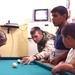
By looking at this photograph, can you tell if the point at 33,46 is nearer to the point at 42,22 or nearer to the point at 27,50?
the point at 27,50

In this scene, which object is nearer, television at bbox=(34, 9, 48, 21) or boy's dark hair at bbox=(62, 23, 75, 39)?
boy's dark hair at bbox=(62, 23, 75, 39)

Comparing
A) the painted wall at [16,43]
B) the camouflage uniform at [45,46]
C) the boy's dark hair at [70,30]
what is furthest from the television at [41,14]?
the boy's dark hair at [70,30]

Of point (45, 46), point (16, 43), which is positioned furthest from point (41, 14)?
point (45, 46)

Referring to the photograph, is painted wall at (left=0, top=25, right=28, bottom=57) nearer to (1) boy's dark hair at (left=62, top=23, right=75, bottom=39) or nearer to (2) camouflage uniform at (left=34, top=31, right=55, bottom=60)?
(2) camouflage uniform at (left=34, top=31, right=55, bottom=60)

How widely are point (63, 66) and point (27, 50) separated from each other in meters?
3.85

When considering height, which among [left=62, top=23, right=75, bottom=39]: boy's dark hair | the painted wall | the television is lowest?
the painted wall

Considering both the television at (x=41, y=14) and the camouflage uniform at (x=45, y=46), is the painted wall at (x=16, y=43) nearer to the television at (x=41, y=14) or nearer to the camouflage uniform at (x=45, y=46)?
the television at (x=41, y=14)

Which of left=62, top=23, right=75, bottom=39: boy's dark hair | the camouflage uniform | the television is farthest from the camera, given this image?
the television

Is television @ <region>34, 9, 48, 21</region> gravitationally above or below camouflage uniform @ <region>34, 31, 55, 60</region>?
above

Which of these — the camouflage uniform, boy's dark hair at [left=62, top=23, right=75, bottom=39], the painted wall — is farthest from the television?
boy's dark hair at [left=62, top=23, right=75, bottom=39]

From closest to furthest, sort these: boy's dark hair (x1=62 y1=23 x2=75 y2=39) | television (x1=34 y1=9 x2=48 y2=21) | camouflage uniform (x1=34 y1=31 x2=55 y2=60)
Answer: boy's dark hair (x1=62 y1=23 x2=75 y2=39)
camouflage uniform (x1=34 y1=31 x2=55 y2=60)
television (x1=34 y1=9 x2=48 y2=21)

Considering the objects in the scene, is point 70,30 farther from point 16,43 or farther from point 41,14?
point 16,43

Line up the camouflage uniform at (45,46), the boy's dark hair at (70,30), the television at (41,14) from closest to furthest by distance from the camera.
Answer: the boy's dark hair at (70,30) < the camouflage uniform at (45,46) < the television at (41,14)

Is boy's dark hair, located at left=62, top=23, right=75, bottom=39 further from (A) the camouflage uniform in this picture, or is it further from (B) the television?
(B) the television
